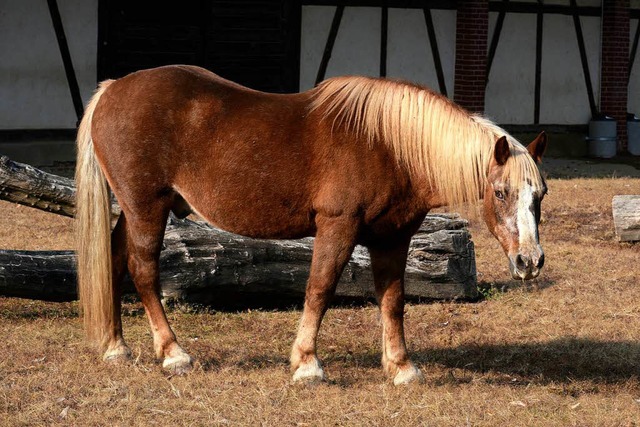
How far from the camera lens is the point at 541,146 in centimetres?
566

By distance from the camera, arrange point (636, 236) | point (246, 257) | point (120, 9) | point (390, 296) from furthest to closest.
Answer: point (120, 9) < point (636, 236) < point (246, 257) < point (390, 296)

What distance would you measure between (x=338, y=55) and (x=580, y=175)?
4039mm

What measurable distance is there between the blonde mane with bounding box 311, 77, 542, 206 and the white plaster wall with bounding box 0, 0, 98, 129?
8.92 m

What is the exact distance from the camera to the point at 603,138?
18.6 m

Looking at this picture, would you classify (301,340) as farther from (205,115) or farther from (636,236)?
(636,236)

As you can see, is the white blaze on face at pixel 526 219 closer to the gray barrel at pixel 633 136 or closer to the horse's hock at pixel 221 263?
the horse's hock at pixel 221 263

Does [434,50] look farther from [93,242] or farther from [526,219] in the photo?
[526,219]

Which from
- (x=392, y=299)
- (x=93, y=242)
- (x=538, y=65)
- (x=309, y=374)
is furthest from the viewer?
(x=538, y=65)

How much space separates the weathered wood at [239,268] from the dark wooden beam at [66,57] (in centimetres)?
728

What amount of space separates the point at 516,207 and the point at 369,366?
1.48 meters

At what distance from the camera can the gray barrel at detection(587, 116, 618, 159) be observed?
18594mm

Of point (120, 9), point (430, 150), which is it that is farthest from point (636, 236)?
point (120, 9)

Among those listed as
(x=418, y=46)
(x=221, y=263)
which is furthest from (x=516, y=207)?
(x=418, y=46)

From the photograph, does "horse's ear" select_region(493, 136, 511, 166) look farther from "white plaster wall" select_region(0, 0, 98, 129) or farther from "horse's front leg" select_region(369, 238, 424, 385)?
"white plaster wall" select_region(0, 0, 98, 129)
